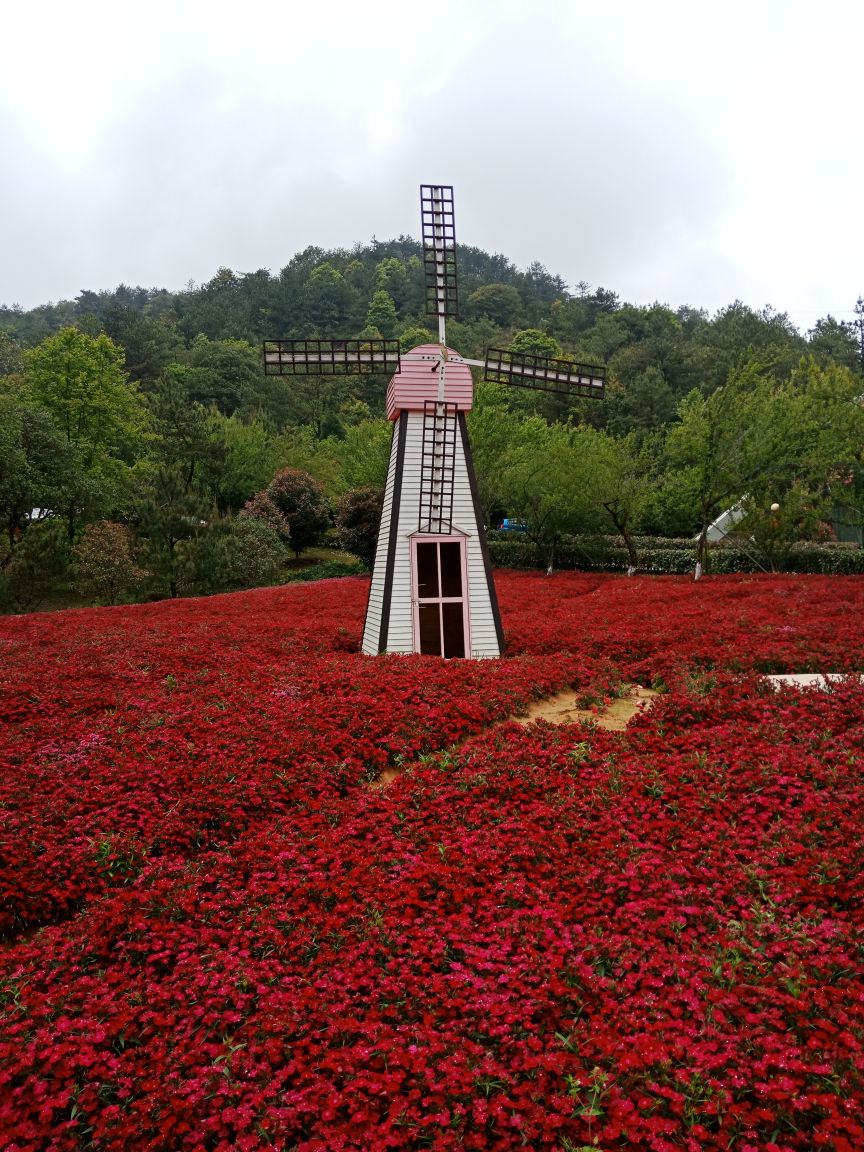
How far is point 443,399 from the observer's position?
46.7 ft

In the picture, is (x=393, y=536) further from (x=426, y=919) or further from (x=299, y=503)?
(x=299, y=503)

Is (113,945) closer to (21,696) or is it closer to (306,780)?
(306,780)

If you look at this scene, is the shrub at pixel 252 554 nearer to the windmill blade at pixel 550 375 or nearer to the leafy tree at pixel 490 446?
the leafy tree at pixel 490 446

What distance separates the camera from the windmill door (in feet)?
46.7

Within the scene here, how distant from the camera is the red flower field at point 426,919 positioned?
375 cm

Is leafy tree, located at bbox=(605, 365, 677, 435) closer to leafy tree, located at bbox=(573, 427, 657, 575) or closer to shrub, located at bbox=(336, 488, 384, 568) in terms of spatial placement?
leafy tree, located at bbox=(573, 427, 657, 575)

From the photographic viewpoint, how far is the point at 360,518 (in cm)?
3450

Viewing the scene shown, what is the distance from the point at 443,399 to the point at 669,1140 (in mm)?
12407

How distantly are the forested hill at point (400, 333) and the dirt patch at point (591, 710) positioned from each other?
37.1 metres

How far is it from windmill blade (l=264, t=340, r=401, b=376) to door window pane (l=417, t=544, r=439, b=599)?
3.73 metres

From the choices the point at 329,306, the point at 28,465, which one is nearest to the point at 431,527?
the point at 28,465

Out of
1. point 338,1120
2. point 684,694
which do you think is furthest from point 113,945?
point 684,694

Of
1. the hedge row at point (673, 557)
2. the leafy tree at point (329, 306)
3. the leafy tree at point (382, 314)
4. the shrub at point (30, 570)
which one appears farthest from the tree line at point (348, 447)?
the leafy tree at point (329, 306)

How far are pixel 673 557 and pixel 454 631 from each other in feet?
66.5
